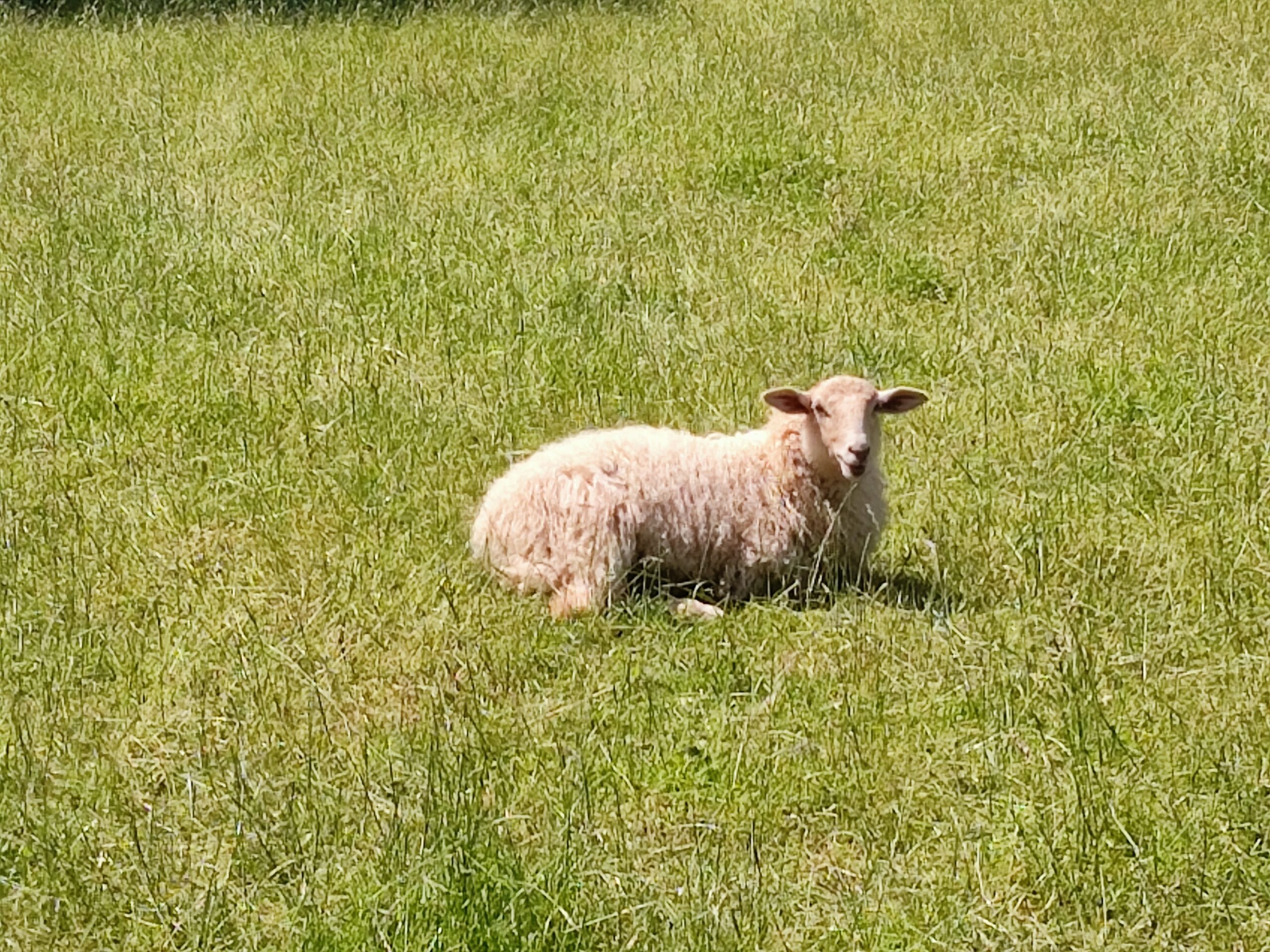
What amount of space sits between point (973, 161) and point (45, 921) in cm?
695

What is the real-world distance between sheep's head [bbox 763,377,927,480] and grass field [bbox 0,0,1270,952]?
1.42 ft

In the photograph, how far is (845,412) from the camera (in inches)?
208

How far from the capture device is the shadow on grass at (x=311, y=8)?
12609 mm

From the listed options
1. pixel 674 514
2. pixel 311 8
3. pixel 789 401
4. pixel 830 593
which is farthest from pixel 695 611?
pixel 311 8

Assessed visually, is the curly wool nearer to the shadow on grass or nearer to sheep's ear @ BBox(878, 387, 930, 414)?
sheep's ear @ BBox(878, 387, 930, 414)

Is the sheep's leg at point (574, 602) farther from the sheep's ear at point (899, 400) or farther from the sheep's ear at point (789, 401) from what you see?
the sheep's ear at point (899, 400)

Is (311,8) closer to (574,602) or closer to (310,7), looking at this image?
(310,7)

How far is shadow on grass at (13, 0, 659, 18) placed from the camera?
12609mm

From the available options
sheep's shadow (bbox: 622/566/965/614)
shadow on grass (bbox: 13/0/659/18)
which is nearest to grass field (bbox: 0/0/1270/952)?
sheep's shadow (bbox: 622/566/965/614)

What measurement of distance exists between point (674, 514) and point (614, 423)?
128 cm

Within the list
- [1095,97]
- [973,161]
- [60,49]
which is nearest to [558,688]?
[973,161]

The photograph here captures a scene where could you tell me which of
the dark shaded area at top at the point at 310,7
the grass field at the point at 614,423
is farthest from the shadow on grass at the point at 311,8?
the grass field at the point at 614,423

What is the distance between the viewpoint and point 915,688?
4695 mm

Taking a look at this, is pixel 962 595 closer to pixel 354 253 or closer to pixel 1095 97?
pixel 354 253
